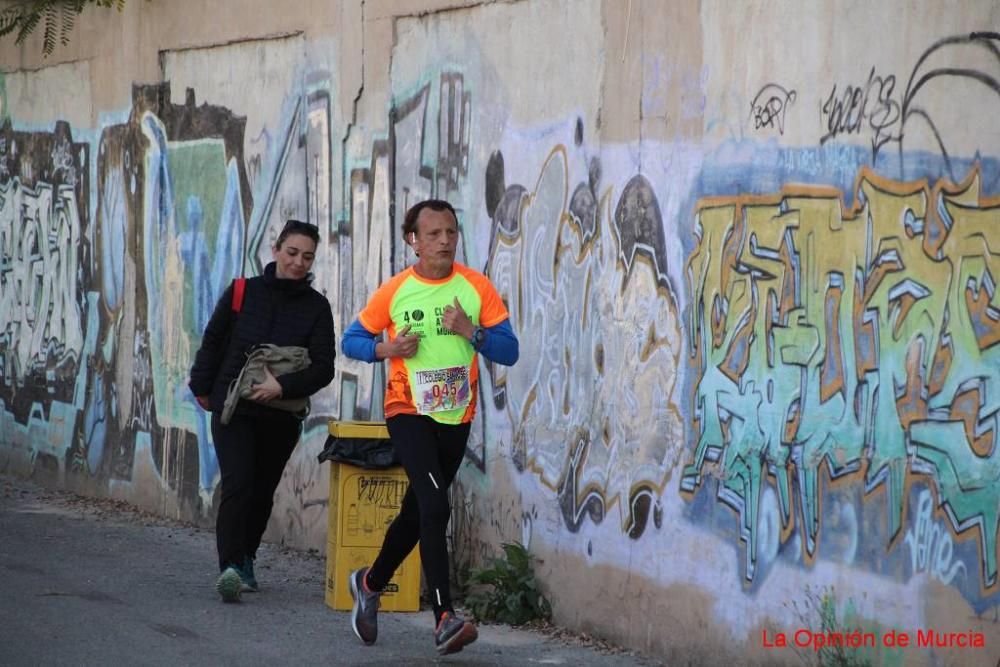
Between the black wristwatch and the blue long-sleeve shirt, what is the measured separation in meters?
0.01

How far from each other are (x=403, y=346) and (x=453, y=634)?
1280 mm

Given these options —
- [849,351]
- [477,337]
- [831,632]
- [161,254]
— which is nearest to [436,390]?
[477,337]

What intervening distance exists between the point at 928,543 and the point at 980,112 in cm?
154

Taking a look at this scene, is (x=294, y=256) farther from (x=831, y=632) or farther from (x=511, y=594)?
(x=831, y=632)

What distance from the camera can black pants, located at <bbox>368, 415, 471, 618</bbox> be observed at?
24.9 ft

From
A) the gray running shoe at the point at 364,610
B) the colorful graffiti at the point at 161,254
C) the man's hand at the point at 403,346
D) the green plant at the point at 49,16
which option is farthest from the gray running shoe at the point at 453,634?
the green plant at the point at 49,16

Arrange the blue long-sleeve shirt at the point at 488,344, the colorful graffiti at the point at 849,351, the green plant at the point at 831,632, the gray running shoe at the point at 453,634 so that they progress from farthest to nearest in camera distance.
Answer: the blue long-sleeve shirt at the point at 488,344, the gray running shoe at the point at 453,634, the green plant at the point at 831,632, the colorful graffiti at the point at 849,351

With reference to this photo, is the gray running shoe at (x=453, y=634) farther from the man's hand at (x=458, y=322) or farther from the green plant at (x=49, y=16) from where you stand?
the green plant at (x=49, y=16)

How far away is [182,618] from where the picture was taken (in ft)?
28.5

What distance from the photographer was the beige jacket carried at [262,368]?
8.96m

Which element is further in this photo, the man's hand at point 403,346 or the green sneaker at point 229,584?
the green sneaker at point 229,584

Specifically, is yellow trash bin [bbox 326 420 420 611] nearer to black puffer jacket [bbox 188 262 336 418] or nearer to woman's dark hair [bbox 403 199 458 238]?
black puffer jacket [bbox 188 262 336 418]

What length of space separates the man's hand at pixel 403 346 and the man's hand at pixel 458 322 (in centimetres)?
16

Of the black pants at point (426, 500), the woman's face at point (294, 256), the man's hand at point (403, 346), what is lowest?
the black pants at point (426, 500)
